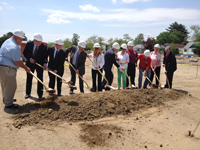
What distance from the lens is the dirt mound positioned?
3.99m

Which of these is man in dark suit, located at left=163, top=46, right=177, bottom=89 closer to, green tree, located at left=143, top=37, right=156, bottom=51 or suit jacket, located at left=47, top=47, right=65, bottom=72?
suit jacket, located at left=47, top=47, right=65, bottom=72

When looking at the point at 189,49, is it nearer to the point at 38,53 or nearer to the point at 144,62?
the point at 144,62

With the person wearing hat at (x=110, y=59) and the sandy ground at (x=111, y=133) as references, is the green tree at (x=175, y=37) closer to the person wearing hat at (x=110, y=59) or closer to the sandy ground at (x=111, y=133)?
the person wearing hat at (x=110, y=59)

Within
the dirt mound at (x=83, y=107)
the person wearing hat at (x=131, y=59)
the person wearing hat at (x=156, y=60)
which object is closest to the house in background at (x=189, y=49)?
the person wearing hat at (x=156, y=60)

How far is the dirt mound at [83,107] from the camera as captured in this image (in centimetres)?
399

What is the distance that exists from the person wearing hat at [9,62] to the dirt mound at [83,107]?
56cm

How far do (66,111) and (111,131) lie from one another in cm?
124

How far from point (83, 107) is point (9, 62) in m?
2.13

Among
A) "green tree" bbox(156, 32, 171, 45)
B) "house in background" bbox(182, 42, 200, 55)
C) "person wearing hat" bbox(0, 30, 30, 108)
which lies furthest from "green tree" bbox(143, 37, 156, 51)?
"person wearing hat" bbox(0, 30, 30, 108)

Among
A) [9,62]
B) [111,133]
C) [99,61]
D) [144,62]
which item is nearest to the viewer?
[111,133]

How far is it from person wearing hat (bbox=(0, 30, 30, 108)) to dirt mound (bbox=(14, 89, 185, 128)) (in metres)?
0.56

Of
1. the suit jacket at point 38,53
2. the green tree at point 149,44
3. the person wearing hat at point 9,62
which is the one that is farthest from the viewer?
the green tree at point 149,44

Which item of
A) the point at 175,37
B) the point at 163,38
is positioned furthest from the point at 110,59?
the point at 175,37

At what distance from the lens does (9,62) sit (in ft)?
13.9
